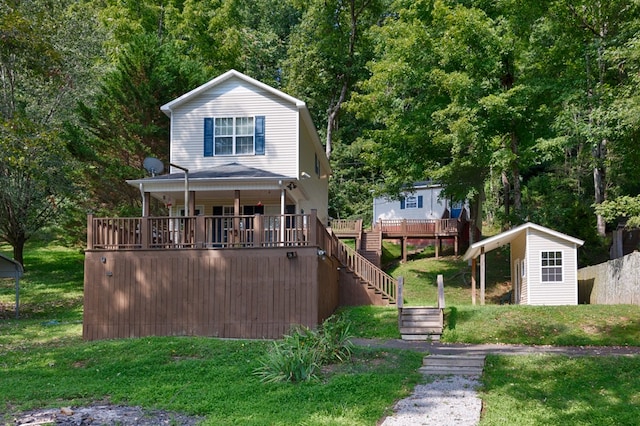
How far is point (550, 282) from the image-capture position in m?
20.3

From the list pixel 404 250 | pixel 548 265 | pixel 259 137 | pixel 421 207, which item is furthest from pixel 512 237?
pixel 421 207

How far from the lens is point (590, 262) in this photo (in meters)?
26.7

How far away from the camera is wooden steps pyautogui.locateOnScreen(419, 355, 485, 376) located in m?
11.2

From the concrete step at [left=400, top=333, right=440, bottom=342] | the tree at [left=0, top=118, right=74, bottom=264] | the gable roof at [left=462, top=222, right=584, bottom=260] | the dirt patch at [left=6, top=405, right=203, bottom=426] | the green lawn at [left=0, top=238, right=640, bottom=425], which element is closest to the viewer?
the dirt patch at [left=6, top=405, right=203, bottom=426]

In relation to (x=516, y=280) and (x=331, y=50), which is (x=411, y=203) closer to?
(x=331, y=50)

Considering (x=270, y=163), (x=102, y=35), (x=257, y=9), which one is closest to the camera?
(x=270, y=163)

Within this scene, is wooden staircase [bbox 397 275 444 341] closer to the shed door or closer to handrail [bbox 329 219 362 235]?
the shed door

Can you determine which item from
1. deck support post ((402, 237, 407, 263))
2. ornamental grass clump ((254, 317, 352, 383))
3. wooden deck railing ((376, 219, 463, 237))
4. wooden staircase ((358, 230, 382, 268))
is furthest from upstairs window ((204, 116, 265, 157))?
deck support post ((402, 237, 407, 263))

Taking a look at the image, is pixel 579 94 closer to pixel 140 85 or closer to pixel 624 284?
pixel 624 284

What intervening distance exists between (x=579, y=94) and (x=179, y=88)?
1501 cm

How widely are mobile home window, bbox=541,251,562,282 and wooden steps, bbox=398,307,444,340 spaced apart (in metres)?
5.50

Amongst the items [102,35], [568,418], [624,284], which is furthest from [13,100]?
[568,418]

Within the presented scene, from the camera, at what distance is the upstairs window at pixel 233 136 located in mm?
20594

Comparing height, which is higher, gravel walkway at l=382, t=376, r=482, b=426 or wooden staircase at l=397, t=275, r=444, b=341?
wooden staircase at l=397, t=275, r=444, b=341
